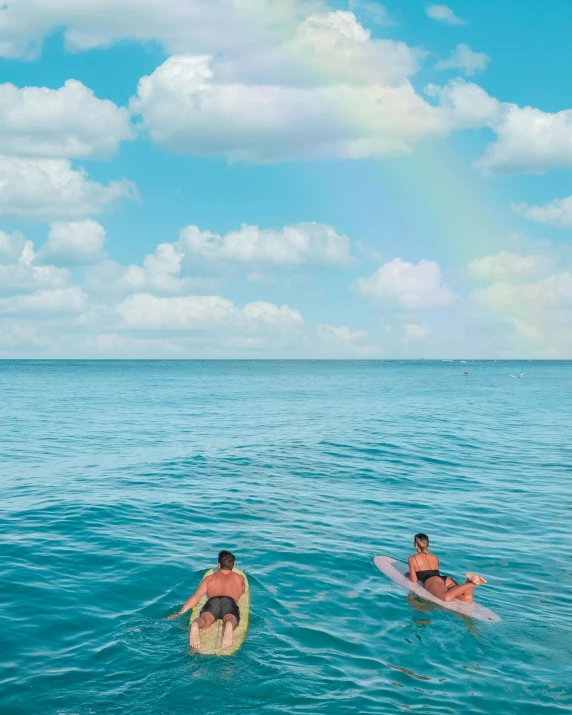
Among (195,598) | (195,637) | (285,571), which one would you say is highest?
(195,598)

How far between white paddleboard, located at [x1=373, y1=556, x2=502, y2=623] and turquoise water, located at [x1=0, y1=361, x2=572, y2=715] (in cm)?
23

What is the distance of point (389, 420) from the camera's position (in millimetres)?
57562

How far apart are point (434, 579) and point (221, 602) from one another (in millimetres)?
5548

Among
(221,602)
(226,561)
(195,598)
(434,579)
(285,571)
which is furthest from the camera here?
(285,571)

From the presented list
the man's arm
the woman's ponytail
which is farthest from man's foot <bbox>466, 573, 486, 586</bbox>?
the man's arm

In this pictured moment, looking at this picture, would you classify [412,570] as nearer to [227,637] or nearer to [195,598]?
[195,598]

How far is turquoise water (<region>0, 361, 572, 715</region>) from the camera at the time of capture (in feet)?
37.2

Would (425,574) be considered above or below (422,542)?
below

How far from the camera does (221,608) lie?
13.4 meters

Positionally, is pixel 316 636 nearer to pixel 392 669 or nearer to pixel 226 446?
pixel 392 669

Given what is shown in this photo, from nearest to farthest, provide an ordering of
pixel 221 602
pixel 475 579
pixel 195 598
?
pixel 221 602 < pixel 195 598 < pixel 475 579

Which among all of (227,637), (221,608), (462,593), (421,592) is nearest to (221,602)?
(221,608)

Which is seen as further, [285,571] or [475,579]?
[285,571]

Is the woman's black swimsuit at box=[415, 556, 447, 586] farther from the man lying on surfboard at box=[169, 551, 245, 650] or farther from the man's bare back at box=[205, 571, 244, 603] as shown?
the man's bare back at box=[205, 571, 244, 603]
